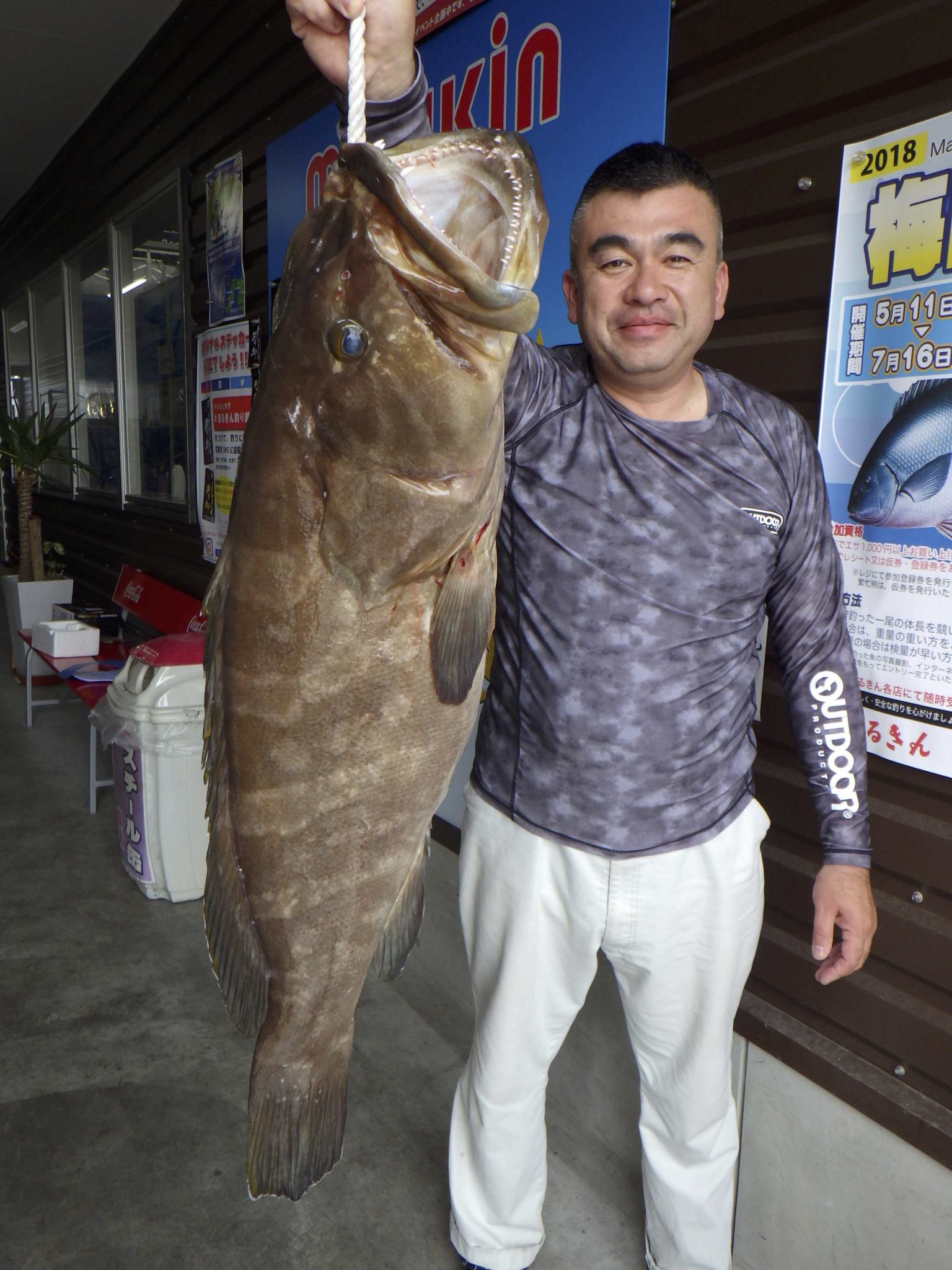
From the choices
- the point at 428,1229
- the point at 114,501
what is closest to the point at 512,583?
the point at 428,1229

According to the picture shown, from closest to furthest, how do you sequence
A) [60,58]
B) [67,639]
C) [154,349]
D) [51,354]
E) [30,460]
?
[67,639], [60,58], [154,349], [30,460], [51,354]

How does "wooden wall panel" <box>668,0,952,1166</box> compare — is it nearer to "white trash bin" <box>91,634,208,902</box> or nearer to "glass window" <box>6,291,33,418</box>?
"white trash bin" <box>91,634,208,902</box>

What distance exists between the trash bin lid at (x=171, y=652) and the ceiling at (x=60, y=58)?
3.53 m

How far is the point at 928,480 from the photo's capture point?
6.02 feet

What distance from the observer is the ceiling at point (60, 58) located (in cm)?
508

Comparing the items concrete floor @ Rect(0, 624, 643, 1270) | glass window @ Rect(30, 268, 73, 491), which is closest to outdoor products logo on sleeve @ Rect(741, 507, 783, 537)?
concrete floor @ Rect(0, 624, 643, 1270)

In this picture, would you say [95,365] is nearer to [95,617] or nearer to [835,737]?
[95,617]

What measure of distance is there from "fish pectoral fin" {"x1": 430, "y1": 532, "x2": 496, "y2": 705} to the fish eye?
0.27 metres

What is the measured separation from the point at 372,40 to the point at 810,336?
4.00 ft

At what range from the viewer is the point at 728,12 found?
2.12 metres

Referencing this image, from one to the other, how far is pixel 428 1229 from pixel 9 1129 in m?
1.26

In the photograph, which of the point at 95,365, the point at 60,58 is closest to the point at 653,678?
the point at 60,58

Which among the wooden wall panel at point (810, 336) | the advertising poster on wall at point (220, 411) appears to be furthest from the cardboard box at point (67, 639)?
the wooden wall panel at point (810, 336)

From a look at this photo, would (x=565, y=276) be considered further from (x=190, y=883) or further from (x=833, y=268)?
(x=190, y=883)
